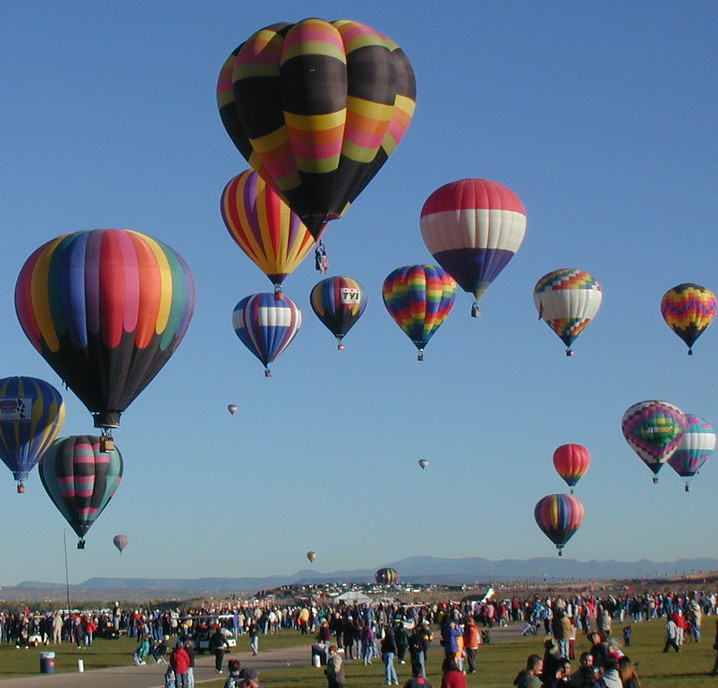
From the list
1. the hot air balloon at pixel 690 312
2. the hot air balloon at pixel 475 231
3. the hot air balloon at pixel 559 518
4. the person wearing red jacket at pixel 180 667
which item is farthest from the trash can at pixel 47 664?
the hot air balloon at pixel 690 312

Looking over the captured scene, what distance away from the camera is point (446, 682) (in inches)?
493

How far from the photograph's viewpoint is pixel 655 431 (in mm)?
50969

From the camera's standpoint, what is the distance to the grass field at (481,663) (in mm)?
21562

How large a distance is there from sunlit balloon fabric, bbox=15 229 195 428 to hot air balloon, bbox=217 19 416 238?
354cm

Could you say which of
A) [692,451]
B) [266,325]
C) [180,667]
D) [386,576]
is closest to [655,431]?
[692,451]

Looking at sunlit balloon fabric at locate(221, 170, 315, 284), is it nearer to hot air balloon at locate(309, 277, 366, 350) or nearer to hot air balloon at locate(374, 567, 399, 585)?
hot air balloon at locate(309, 277, 366, 350)

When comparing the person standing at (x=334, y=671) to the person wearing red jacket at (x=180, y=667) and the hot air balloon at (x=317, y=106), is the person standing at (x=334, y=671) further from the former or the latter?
the hot air balloon at (x=317, y=106)

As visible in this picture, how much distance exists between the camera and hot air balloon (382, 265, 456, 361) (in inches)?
1781

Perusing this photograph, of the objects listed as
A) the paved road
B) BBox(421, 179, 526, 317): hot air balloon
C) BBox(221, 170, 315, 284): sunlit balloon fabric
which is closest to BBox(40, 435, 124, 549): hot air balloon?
BBox(221, 170, 315, 284): sunlit balloon fabric

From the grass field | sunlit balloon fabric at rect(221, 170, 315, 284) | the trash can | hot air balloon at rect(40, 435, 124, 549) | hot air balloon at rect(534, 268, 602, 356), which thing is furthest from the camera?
hot air balloon at rect(534, 268, 602, 356)

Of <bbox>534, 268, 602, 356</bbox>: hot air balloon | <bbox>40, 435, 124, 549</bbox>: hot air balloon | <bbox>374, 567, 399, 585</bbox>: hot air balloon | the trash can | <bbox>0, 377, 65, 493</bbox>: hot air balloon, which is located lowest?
<bbox>374, 567, 399, 585</bbox>: hot air balloon

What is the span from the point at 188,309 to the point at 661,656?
509 inches

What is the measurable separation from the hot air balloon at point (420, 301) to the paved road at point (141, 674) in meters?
15.6

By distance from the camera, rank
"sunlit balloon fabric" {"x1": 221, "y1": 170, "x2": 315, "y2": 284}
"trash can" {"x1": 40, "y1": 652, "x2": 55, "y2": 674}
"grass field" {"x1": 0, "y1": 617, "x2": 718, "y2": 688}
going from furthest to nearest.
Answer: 1. "sunlit balloon fabric" {"x1": 221, "y1": 170, "x2": 315, "y2": 284}
2. "trash can" {"x1": 40, "y1": 652, "x2": 55, "y2": 674}
3. "grass field" {"x1": 0, "y1": 617, "x2": 718, "y2": 688}
